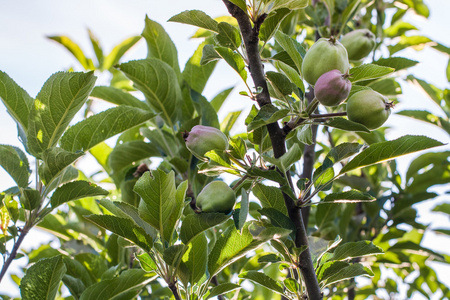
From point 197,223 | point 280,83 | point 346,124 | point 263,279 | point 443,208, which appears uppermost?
point 280,83

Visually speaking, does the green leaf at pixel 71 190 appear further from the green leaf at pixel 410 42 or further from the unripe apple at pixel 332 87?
the green leaf at pixel 410 42

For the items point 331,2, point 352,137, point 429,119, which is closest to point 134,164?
point 331,2

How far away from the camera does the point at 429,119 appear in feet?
7.41

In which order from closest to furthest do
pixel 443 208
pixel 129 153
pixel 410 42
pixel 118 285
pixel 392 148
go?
1. pixel 392 148
2. pixel 118 285
3. pixel 129 153
4. pixel 410 42
5. pixel 443 208

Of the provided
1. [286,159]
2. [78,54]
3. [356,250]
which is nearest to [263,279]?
[356,250]

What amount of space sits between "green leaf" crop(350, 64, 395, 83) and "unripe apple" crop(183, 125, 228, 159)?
326 mm

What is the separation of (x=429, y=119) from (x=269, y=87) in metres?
1.47

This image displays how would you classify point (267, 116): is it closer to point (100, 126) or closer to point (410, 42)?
point (100, 126)

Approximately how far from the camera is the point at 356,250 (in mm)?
1104

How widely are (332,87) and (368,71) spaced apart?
0.57 feet

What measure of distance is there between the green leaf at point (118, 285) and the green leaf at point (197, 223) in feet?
0.84

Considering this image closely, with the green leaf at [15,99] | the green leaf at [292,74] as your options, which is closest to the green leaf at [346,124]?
the green leaf at [292,74]

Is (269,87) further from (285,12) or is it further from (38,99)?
(38,99)

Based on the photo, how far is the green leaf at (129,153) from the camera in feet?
5.22
